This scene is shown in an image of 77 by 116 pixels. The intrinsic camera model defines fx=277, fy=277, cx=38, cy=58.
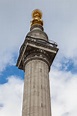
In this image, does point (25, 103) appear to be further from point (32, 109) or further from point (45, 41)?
point (45, 41)

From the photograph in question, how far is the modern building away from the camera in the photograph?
28.8 metres

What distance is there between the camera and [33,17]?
4150 centimetres

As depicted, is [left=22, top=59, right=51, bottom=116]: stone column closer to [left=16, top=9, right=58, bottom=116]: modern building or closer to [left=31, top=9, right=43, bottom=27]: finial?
A: [left=16, top=9, right=58, bottom=116]: modern building

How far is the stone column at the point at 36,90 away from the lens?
1123 inches

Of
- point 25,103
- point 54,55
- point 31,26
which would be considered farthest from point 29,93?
point 31,26

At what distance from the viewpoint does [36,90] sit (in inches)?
1177

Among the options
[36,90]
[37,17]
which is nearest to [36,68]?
[36,90]

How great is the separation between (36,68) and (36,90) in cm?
322

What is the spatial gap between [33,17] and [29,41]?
308 inches

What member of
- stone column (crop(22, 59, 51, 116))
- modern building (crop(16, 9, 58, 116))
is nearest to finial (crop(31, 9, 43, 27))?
modern building (crop(16, 9, 58, 116))

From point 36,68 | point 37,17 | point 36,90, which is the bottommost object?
point 36,90

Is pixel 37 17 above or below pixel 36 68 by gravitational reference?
above

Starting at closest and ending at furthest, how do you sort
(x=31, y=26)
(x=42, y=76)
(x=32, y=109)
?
(x=32, y=109) → (x=42, y=76) → (x=31, y=26)

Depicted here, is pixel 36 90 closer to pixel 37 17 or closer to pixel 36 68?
pixel 36 68
